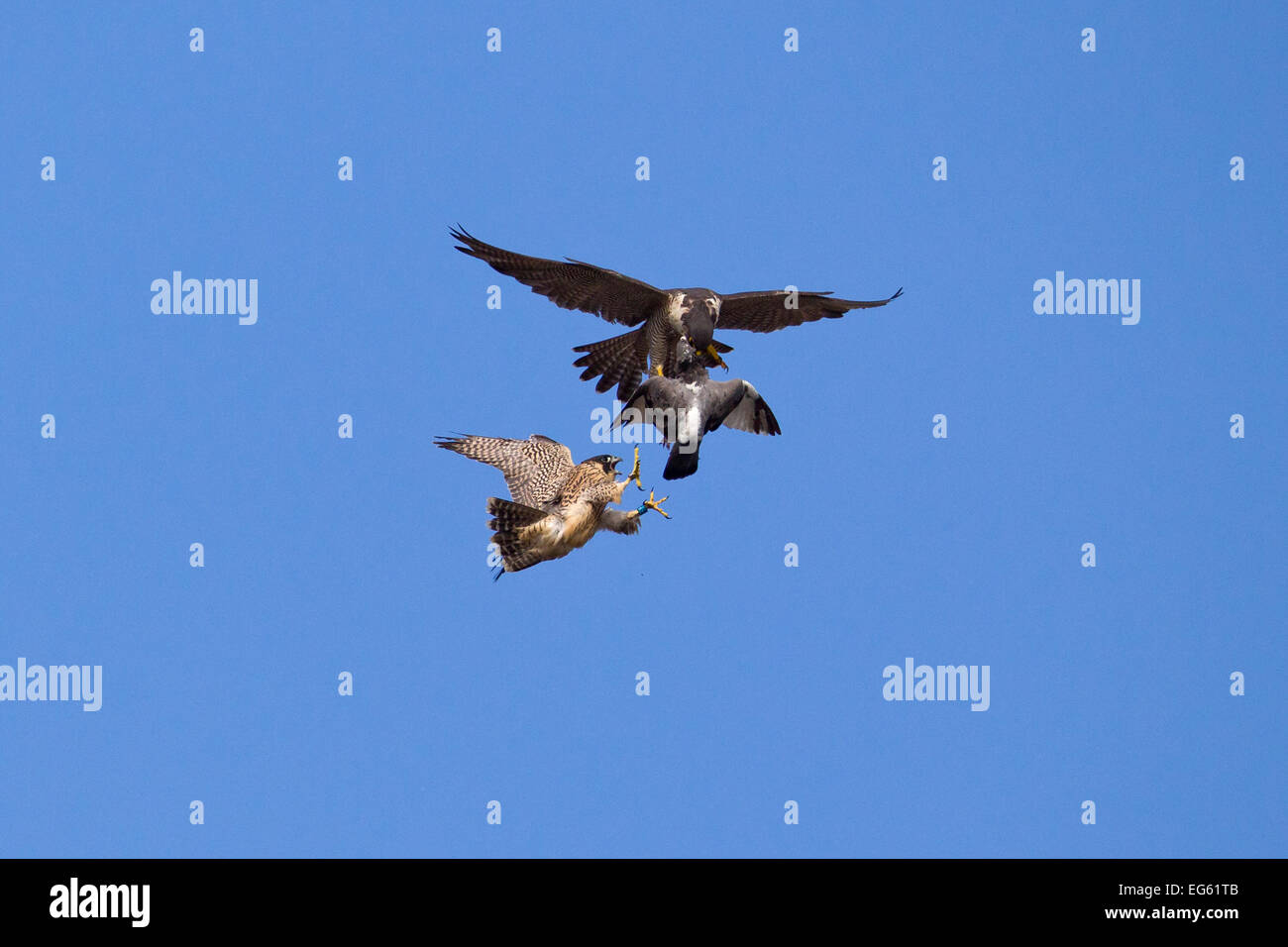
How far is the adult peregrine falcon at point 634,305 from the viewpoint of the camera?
40.8 feet

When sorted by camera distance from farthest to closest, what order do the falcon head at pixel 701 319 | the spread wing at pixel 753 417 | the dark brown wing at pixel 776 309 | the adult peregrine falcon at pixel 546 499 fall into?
the dark brown wing at pixel 776 309
the falcon head at pixel 701 319
the spread wing at pixel 753 417
the adult peregrine falcon at pixel 546 499

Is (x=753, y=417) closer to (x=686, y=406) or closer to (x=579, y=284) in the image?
(x=686, y=406)

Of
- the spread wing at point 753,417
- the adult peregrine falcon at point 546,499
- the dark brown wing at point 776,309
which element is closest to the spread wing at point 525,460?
the adult peregrine falcon at point 546,499

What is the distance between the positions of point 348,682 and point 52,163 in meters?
4.76

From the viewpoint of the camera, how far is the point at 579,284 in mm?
12734

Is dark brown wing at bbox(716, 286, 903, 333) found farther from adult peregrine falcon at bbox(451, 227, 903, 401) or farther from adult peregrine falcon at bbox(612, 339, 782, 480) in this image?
adult peregrine falcon at bbox(612, 339, 782, 480)

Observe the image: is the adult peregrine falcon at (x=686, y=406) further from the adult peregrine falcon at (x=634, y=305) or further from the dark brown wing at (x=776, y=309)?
the dark brown wing at (x=776, y=309)

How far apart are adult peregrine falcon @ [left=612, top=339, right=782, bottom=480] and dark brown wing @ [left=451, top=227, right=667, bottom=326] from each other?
84 centimetres

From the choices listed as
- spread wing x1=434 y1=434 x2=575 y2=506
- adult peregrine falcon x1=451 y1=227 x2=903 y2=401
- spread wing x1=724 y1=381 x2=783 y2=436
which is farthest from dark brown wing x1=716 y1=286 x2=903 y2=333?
spread wing x1=434 y1=434 x2=575 y2=506

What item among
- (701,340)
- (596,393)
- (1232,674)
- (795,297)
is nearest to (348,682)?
(596,393)

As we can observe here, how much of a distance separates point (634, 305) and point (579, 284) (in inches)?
18.3

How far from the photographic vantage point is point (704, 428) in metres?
11.6
